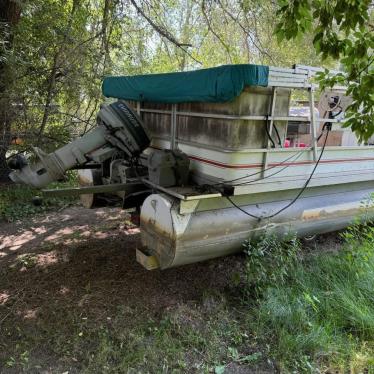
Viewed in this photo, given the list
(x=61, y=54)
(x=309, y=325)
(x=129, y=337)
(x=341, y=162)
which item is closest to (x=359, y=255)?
(x=341, y=162)

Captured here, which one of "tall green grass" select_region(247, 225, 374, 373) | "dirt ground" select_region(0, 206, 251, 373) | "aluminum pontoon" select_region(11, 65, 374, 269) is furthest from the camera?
"aluminum pontoon" select_region(11, 65, 374, 269)

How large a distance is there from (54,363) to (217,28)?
635 centimetres

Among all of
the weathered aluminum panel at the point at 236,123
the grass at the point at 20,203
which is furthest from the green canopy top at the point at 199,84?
the grass at the point at 20,203

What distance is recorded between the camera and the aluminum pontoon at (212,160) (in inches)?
132

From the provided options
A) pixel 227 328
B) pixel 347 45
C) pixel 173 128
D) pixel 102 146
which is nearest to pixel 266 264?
pixel 227 328

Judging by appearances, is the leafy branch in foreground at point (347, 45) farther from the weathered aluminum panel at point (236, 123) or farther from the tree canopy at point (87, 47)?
the tree canopy at point (87, 47)

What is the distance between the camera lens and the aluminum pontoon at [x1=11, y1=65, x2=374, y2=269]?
336 cm

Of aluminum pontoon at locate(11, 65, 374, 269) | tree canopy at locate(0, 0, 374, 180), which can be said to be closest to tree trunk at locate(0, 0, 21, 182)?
tree canopy at locate(0, 0, 374, 180)

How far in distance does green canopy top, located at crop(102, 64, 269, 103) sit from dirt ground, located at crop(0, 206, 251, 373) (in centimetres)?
190

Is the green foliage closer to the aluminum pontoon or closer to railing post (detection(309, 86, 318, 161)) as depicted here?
the aluminum pontoon

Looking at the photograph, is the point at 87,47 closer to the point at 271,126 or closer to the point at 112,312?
the point at 271,126

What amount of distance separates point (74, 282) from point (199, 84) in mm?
2376

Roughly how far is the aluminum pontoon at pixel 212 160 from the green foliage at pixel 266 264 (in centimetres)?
15

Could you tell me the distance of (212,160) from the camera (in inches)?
140
